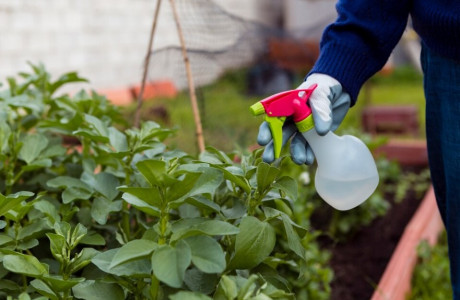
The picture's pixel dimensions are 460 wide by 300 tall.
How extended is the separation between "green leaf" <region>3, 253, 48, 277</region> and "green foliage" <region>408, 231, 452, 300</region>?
5.64 ft

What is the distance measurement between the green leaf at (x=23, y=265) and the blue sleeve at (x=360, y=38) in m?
0.74

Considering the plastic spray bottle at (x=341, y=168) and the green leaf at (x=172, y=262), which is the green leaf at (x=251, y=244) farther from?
the plastic spray bottle at (x=341, y=168)

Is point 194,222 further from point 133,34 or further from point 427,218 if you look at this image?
point 133,34

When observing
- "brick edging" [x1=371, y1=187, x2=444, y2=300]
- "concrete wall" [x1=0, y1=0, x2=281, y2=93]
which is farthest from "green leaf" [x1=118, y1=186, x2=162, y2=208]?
"concrete wall" [x1=0, y1=0, x2=281, y2=93]

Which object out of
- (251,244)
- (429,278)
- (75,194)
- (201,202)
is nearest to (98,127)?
(75,194)

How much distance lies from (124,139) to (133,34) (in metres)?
5.03

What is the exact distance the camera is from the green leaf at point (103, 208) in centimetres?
120

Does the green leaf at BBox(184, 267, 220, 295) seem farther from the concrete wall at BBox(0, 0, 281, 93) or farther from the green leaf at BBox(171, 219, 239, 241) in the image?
the concrete wall at BBox(0, 0, 281, 93)

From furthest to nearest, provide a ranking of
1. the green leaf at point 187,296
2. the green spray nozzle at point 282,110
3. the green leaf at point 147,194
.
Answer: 1. the green spray nozzle at point 282,110
2. the green leaf at point 147,194
3. the green leaf at point 187,296

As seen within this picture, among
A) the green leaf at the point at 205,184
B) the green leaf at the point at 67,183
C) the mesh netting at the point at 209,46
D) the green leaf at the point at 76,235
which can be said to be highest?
the green leaf at the point at 205,184

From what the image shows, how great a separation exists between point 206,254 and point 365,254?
1.90 m

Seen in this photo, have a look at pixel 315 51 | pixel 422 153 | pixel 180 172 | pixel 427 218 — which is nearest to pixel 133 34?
pixel 315 51

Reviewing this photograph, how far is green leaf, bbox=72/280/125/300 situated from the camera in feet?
3.25

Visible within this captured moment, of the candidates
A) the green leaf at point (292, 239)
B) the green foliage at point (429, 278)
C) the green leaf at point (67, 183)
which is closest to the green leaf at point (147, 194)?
the green leaf at point (292, 239)
